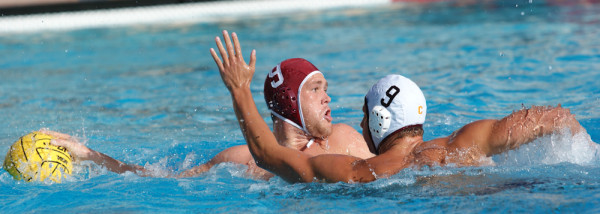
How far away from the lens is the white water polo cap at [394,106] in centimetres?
325

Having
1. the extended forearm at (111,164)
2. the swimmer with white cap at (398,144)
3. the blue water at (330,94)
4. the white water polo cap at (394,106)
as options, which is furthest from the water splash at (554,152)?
the extended forearm at (111,164)

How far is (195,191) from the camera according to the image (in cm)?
389

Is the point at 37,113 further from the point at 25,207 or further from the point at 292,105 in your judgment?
the point at 292,105

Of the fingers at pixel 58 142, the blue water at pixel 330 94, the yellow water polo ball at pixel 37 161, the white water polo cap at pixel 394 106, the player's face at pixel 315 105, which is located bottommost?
the blue water at pixel 330 94

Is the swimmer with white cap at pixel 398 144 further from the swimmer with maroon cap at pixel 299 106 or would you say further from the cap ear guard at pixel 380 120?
the swimmer with maroon cap at pixel 299 106

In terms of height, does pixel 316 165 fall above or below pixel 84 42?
above

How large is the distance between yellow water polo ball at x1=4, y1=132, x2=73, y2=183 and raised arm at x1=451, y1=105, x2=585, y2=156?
7.88 ft

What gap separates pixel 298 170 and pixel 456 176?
0.82 metres

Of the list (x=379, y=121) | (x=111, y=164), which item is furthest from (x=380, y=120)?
(x=111, y=164)

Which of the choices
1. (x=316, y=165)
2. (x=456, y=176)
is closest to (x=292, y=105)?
(x=316, y=165)

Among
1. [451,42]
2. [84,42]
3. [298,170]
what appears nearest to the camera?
[298,170]

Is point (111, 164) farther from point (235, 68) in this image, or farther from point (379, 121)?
point (379, 121)

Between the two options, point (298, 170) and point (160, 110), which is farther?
point (160, 110)

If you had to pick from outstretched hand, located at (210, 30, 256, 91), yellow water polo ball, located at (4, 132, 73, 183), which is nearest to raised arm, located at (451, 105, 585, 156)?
outstretched hand, located at (210, 30, 256, 91)
